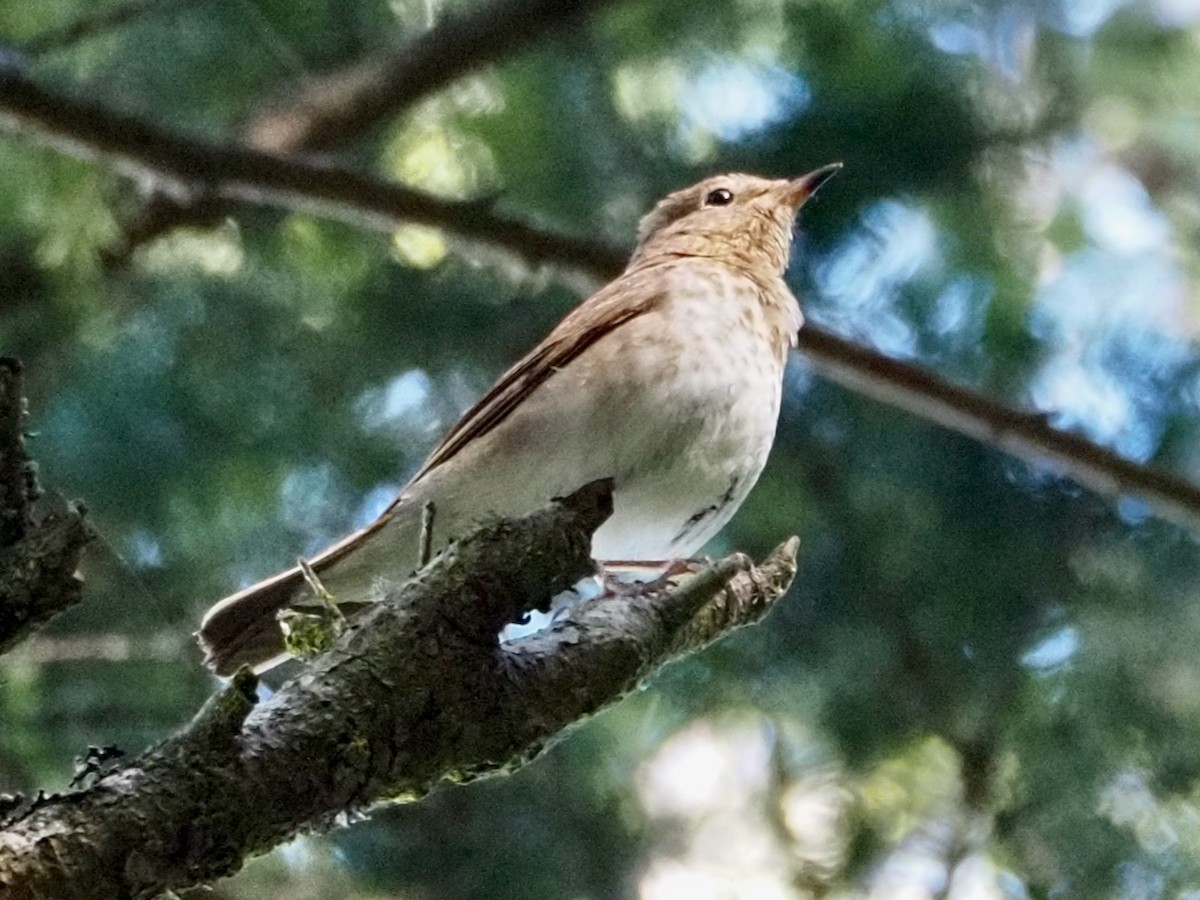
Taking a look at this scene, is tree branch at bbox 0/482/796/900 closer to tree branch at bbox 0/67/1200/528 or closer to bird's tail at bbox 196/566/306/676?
bird's tail at bbox 196/566/306/676

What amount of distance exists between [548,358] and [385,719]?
0.94 metres

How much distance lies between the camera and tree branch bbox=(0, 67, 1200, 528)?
2117 mm

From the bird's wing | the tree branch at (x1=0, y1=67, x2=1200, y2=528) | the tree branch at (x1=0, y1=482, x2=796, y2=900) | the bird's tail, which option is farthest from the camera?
the tree branch at (x1=0, y1=67, x2=1200, y2=528)

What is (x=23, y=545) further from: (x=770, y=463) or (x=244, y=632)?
(x=770, y=463)

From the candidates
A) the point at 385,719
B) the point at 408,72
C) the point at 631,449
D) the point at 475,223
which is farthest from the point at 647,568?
the point at 408,72

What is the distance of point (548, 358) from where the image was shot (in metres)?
1.96

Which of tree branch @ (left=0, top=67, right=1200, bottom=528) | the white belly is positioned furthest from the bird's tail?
tree branch @ (left=0, top=67, right=1200, bottom=528)

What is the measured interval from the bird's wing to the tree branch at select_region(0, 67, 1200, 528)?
386mm

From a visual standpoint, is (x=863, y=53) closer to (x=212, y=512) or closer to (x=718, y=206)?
(x=718, y=206)

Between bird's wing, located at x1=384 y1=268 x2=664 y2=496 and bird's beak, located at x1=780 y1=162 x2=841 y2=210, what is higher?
bird's wing, located at x1=384 y1=268 x2=664 y2=496

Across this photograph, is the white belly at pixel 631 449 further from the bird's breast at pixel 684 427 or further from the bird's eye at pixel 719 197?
the bird's eye at pixel 719 197

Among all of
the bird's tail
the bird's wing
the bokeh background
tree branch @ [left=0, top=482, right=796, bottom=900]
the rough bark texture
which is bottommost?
the bokeh background

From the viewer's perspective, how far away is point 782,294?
222 centimetres

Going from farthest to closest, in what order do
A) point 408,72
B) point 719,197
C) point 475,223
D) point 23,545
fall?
point 408,72 < point 719,197 < point 475,223 < point 23,545
